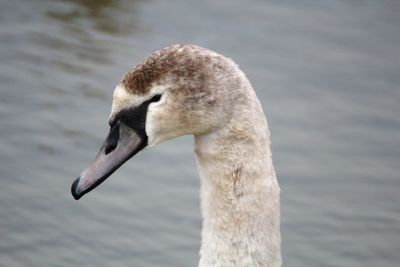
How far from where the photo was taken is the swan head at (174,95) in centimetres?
441

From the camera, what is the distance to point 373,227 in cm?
757

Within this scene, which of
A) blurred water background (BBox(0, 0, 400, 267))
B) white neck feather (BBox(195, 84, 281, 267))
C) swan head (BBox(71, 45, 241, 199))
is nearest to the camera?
swan head (BBox(71, 45, 241, 199))

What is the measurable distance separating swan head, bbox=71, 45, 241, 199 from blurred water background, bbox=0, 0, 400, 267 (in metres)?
2.67

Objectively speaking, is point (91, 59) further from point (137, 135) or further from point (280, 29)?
point (137, 135)

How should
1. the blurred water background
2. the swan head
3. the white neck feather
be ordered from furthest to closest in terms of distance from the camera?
1. the blurred water background
2. the white neck feather
3. the swan head

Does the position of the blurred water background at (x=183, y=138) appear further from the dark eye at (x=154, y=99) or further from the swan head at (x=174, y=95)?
the dark eye at (x=154, y=99)

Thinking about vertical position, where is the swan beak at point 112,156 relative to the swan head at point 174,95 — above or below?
below

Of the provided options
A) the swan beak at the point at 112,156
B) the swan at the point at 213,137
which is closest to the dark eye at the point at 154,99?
the swan at the point at 213,137

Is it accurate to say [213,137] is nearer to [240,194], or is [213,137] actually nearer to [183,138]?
[240,194]

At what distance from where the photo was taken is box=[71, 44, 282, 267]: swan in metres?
4.43

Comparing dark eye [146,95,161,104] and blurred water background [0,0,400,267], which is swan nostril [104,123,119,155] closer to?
dark eye [146,95,161,104]

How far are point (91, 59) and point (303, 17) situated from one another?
7.62 feet

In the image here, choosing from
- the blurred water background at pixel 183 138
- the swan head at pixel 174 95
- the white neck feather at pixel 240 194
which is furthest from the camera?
the blurred water background at pixel 183 138

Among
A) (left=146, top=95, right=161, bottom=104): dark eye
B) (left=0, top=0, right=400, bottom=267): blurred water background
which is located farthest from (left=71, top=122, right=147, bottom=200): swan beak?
(left=0, top=0, right=400, bottom=267): blurred water background
